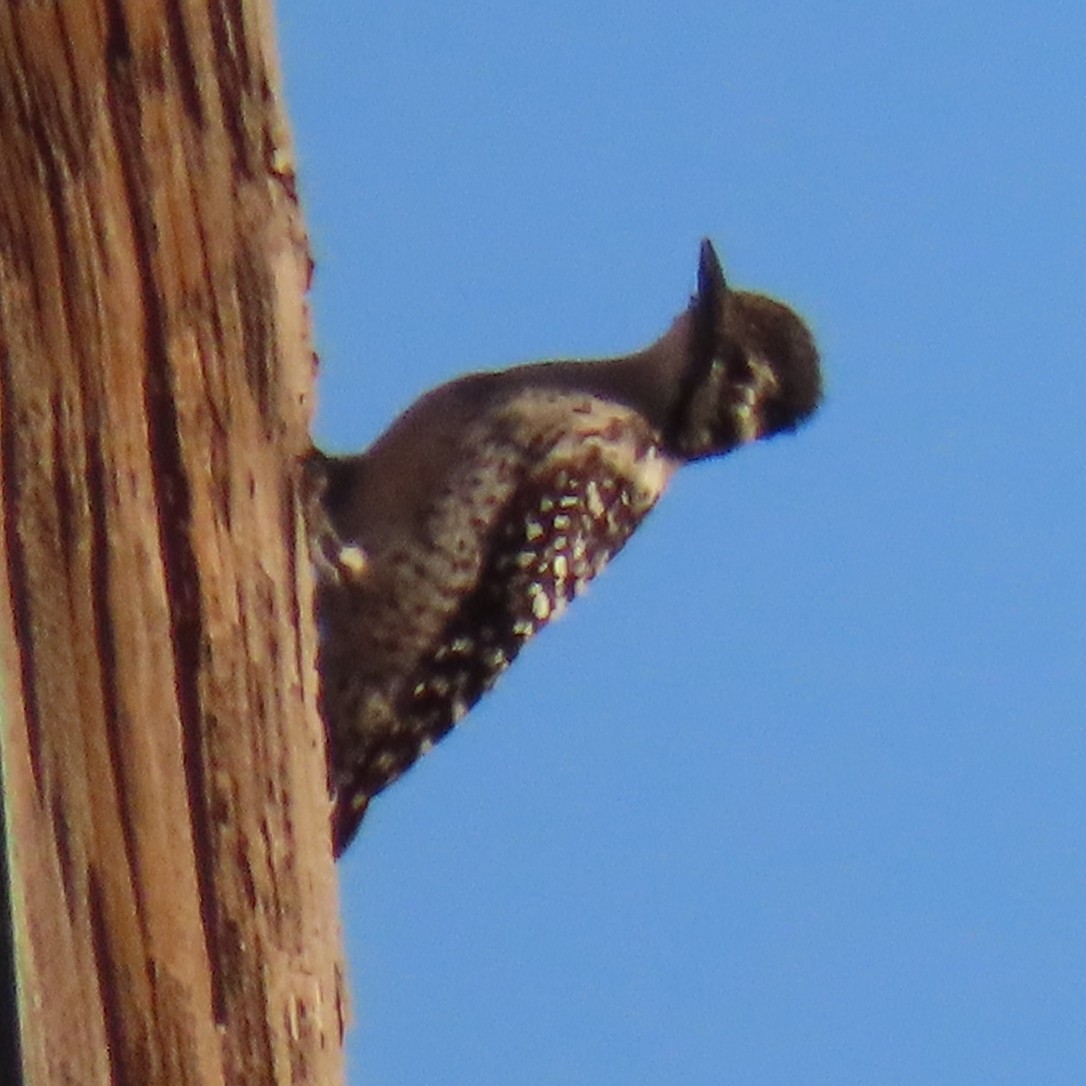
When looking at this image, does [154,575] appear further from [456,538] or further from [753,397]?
[753,397]

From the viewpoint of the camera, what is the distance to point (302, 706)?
3381 mm

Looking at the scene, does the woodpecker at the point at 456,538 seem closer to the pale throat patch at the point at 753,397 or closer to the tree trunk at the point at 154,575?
the pale throat patch at the point at 753,397

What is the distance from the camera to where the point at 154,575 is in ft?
10.3

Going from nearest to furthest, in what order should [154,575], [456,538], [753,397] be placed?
[154,575], [456,538], [753,397]

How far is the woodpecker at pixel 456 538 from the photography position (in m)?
4.87

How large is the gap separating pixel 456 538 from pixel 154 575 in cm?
201

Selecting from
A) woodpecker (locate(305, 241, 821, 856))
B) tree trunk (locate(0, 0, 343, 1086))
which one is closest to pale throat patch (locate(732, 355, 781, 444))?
woodpecker (locate(305, 241, 821, 856))

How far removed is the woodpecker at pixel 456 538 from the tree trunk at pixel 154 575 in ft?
3.28

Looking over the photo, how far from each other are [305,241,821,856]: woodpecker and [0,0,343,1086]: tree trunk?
1.00 meters

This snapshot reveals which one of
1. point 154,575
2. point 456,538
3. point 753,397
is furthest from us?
point 753,397

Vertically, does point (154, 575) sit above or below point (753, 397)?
below

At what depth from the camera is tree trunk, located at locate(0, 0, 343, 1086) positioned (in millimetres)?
2908

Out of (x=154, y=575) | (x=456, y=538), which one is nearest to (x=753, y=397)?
(x=456, y=538)

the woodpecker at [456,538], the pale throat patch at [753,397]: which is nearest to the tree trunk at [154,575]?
the woodpecker at [456,538]
